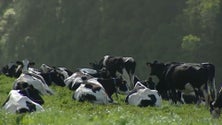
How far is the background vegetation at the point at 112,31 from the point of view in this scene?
74.6 m

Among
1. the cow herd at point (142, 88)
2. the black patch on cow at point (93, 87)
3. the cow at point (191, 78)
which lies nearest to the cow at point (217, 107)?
the cow herd at point (142, 88)

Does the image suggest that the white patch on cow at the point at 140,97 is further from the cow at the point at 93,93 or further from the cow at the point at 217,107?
the cow at the point at 217,107

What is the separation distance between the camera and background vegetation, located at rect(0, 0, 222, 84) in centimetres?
7462

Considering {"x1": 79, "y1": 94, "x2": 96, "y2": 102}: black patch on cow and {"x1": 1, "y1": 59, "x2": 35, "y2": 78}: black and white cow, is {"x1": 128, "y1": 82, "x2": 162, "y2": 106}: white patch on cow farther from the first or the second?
{"x1": 1, "y1": 59, "x2": 35, "y2": 78}: black and white cow

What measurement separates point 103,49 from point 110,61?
157 ft

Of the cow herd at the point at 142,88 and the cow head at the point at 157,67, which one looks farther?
the cow head at the point at 157,67

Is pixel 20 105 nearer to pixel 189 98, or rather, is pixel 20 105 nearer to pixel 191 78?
pixel 191 78

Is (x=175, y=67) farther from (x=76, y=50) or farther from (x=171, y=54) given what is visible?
(x=76, y=50)

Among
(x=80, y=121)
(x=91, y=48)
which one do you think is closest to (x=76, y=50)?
(x=91, y=48)

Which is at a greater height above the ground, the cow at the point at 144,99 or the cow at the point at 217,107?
the cow at the point at 217,107

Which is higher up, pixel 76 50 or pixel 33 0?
pixel 33 0

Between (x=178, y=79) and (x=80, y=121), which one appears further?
(x=178, y=79)

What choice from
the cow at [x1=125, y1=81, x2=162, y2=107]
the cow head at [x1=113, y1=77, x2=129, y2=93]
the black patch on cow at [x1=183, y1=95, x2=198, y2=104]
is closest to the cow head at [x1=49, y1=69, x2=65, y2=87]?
the cow head at [x1=113, y1=77, x2=129, y2=93]

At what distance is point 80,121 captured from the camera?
575 inches
